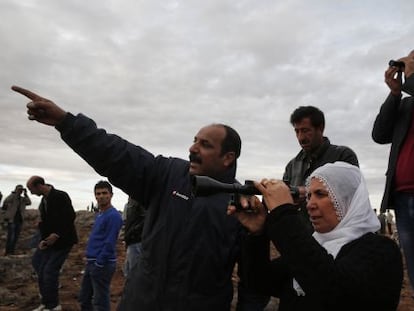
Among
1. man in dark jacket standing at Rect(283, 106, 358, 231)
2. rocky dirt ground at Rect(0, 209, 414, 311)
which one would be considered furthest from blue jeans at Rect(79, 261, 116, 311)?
man in dark jacket standing at Rect(283, 106, 358, 231)

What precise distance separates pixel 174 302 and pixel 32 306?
591 centimetres

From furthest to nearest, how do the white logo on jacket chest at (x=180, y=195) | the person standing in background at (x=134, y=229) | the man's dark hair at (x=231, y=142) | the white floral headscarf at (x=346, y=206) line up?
the person standing in background at (x=134, y=229) → the man's dark hair at (x=231, y=142) → the white logo on jacket chest at (x=180, y=195) → the white floral headscarf at (x=346, y=206)

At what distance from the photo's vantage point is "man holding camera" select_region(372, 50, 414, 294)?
3045 millimetres

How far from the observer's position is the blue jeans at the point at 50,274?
21.6ft

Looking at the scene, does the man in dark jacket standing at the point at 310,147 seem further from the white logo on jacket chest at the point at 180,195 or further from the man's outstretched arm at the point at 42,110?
the man's outstretched arm at the point at 42,110

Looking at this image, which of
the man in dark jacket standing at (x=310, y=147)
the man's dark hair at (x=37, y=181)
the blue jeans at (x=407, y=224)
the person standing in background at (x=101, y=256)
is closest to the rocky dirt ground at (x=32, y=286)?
the person standing in background at (x=101, y=256)

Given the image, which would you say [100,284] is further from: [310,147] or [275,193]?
[275,193]

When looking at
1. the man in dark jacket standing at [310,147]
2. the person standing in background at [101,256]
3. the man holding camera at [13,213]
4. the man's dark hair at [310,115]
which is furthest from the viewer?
the man holding camera at [13,213]

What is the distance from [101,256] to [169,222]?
3366 mm

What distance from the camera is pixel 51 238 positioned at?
664cm

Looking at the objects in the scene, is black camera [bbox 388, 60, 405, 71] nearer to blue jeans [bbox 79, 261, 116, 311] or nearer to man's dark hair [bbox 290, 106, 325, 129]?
man's dark hair [bbox 290, 106, 325, 129]

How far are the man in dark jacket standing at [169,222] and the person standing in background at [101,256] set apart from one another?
3.14m

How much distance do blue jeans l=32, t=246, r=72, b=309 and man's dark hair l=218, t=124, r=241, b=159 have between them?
464cm

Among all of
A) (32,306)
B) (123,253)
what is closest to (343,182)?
(32,306)
